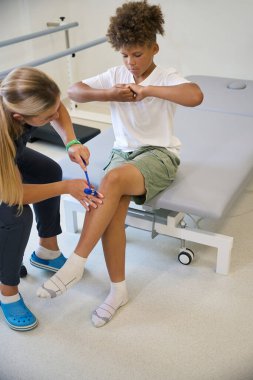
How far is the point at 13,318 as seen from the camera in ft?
5.53

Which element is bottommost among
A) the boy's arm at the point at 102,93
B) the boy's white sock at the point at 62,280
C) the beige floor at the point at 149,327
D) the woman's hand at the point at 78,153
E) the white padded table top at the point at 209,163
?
the beige floor at the point at 149,327

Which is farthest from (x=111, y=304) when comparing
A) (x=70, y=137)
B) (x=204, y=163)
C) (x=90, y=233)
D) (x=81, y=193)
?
(x=204, y=163)

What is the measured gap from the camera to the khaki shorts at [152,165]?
1768mm

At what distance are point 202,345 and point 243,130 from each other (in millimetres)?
1208

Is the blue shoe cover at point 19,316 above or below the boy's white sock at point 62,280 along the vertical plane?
below

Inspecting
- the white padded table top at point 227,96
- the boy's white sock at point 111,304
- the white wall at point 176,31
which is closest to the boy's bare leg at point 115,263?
the boy's white sock at point 111,304

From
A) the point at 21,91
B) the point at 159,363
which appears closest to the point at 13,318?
the point at 159,363

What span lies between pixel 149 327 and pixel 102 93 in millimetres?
931

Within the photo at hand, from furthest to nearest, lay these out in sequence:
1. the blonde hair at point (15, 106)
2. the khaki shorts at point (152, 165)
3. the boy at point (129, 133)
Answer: the khaki shorts at point (152, 165) → the boy at point (129, 133) → the blonde hair at point (15, 106)

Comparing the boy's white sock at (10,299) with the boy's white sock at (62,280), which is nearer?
the boy's white sock at (62,280)

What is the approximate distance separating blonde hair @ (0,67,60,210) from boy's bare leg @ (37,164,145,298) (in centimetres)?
28

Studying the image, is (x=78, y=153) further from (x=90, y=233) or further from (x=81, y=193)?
(x=90, y=233)

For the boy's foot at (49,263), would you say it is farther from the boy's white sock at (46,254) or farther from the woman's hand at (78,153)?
the woman's hand at (78,153)

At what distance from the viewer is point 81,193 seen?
1.58 metres
